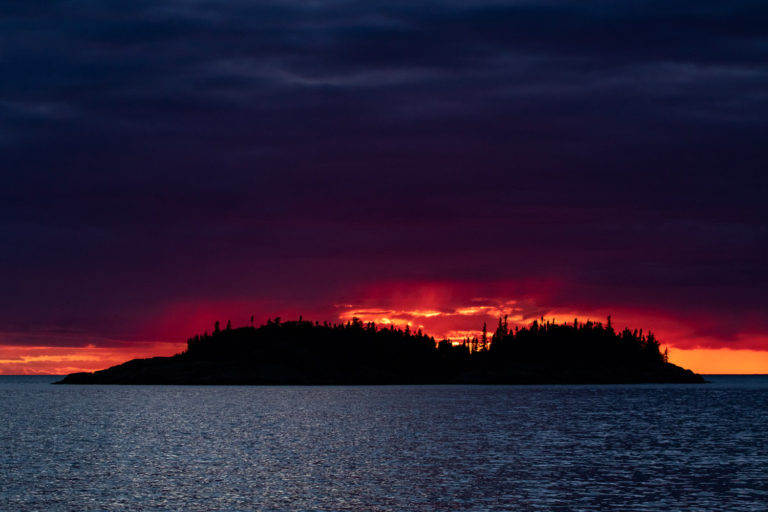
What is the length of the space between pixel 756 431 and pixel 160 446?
7866cm

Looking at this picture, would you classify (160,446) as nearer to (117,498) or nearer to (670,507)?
(117,498)

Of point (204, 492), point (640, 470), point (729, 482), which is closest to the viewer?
point (204, 492)

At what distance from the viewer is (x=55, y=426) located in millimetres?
130375

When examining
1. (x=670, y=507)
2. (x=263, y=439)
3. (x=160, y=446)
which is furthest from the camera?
(x=263, y=439)

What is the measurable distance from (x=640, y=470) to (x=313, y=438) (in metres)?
46.2

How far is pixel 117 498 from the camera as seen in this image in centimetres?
5756

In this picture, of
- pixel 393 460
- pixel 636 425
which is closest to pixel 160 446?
pixel 393 460

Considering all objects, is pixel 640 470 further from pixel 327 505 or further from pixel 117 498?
pixel 117 498

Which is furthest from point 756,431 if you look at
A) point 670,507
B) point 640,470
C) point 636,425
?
point 670,507

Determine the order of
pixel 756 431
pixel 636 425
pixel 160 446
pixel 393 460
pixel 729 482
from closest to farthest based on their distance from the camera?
pixel 729 482 < pixel 393 460 < pixel 160 446 < pixel 756 431 < pixel 636 425

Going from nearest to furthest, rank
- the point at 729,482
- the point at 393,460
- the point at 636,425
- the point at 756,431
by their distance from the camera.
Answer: the point at 729,482
the point at 393,460
the point at 756,431
the point at 636,425

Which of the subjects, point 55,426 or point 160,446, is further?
point 55,426

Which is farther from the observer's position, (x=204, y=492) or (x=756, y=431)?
(x=756, y=431)

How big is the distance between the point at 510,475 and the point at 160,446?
140ft
